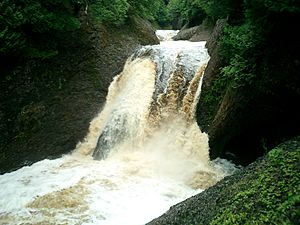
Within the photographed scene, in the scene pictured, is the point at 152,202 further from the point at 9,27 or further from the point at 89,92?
the point at 9,27

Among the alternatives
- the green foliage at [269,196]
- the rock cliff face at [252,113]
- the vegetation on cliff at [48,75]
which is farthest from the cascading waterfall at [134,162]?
the green foliage at [269,196]

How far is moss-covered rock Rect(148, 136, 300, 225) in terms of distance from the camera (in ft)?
15.1

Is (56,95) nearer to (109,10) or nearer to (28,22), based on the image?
(28,22)

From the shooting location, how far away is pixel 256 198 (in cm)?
504

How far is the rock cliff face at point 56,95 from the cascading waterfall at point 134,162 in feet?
1.33

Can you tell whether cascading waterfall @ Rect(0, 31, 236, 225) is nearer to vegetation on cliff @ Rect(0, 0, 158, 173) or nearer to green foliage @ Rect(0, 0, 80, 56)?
vegetation on cliff @ Rect(0, 0, 158, 173)

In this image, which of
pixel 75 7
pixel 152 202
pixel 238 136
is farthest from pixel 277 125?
pixel 75 7

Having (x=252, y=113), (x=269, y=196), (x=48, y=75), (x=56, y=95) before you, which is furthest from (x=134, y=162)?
(x=269, y=196)

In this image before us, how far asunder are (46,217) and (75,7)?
8203 millimetres

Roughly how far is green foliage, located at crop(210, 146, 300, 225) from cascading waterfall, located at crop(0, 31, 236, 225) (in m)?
2.36

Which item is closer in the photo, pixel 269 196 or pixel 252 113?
pixel 269 196

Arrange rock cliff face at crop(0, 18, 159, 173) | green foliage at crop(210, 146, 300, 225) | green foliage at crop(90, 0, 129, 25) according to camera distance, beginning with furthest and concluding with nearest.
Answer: green foliage at crop(90, 0, 129, 25), rock cliff face at crop(0, 18, 159, 173), green foliage at crop(210, 146, 300, 225)

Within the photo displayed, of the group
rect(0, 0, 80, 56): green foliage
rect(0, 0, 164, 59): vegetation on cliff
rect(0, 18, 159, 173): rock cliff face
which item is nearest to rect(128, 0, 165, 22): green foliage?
rect(0, 0, 164, 59): vegetation on cliff

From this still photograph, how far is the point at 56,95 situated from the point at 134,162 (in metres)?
3.67
